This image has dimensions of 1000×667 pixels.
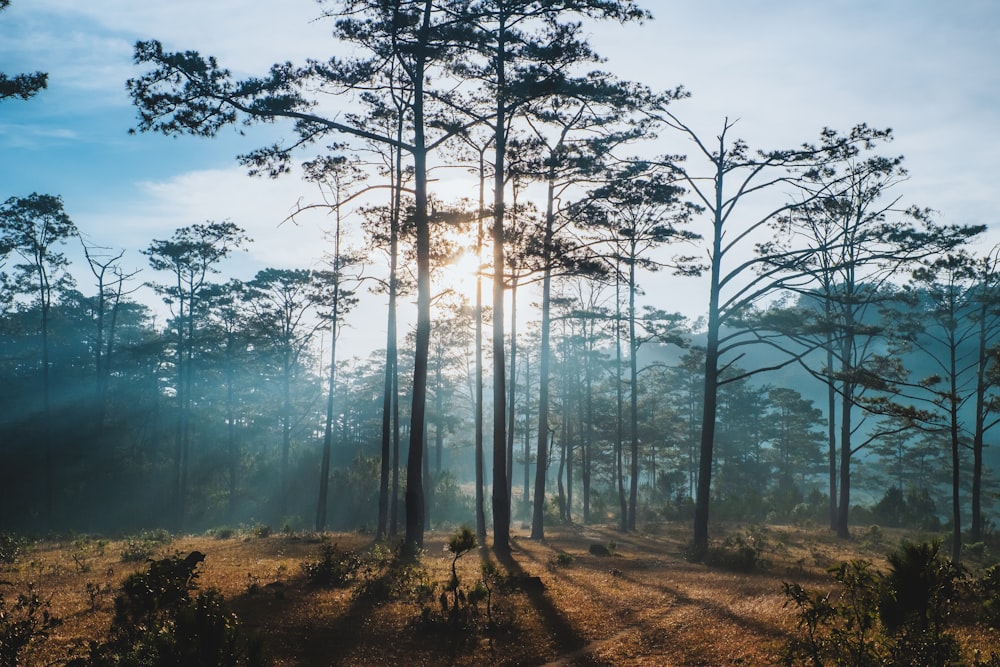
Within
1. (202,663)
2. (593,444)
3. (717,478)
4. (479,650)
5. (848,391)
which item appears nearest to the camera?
(202,663)

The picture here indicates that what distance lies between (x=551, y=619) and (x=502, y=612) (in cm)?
77

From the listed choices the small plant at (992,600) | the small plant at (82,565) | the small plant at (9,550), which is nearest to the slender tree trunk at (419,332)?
the small plant at (82,565)

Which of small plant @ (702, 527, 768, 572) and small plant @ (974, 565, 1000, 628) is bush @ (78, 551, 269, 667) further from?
small plant @ (702, 527, 768, 572)

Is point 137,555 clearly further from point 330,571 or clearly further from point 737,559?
point 737,559

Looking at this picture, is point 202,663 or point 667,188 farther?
point 667,188

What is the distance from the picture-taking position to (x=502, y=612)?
34.1ft

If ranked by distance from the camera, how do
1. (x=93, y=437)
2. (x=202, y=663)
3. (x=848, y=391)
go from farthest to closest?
(x=93, y=437) → (x=848, y=391) → (x=202, y=663)

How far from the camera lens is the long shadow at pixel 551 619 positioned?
30.9ft

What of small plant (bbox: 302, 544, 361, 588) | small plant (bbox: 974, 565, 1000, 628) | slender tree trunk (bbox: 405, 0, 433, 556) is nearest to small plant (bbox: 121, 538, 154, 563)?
small plant (bbox: 302, 544, 361, 588)

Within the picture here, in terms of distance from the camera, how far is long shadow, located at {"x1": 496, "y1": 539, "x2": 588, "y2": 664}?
941cm

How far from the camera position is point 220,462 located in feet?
159

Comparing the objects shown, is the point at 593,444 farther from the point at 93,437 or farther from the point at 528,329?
the point at 93,437

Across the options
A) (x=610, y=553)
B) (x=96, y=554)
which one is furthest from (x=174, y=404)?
(x=610, y=553)

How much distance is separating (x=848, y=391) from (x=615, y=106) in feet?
39.6
